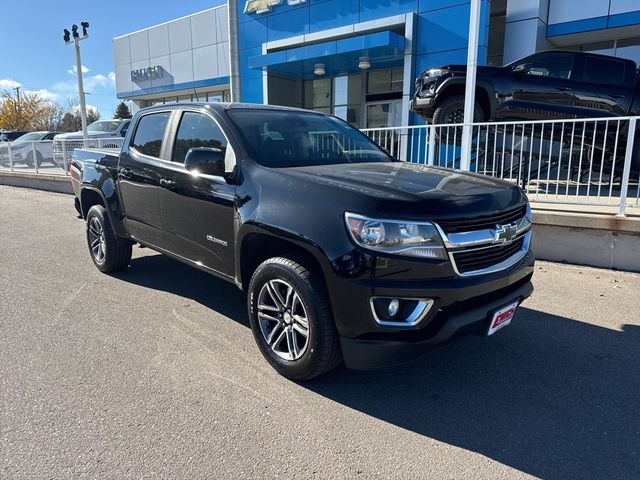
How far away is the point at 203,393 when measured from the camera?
2.95 m

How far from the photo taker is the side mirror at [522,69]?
8078 mm

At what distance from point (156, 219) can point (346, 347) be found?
2505 millimetres

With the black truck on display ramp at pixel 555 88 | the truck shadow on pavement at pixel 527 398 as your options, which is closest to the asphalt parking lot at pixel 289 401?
the truck shadow on pavement at pixel 527 398

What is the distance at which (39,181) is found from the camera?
15172mm

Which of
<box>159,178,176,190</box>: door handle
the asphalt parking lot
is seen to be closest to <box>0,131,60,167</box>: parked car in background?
the asphalt parking lot

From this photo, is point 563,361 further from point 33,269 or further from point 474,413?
point 33,269

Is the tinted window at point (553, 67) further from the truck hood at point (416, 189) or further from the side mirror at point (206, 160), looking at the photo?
the side mirror at point (206, 160)

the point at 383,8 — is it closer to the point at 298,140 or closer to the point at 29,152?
the point at 298,140

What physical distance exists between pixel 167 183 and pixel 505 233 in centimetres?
281

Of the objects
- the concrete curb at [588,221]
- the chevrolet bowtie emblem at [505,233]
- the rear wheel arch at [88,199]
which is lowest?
the concrete curb at [588,221]

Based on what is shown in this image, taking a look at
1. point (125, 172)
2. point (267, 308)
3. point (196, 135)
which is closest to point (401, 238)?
point (267, 308)

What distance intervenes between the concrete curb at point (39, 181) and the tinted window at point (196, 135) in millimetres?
11162

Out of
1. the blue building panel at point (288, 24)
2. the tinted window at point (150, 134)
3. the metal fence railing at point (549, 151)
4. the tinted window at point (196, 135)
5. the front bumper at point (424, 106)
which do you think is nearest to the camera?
the tinted window at point (196, 135)

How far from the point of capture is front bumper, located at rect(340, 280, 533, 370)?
8.35 feet
